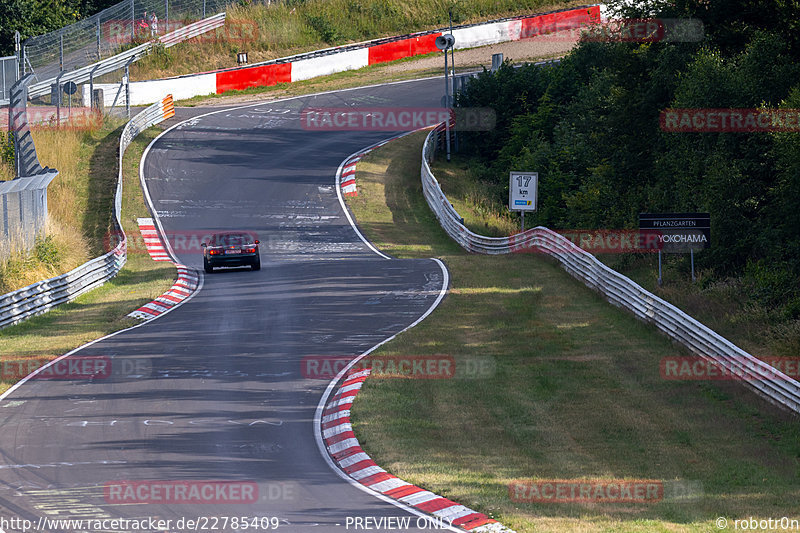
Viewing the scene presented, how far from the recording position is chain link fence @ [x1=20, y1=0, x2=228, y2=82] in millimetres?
53844

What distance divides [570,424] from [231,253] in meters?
17.7

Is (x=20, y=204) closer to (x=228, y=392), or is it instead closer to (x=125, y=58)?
(x=228, y=392)

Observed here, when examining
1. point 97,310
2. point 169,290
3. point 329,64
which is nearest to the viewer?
point 97,310

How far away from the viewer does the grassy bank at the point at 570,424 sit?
38.4 ft

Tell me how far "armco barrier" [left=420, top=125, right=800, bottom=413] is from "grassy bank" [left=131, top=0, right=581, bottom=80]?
25317 mm

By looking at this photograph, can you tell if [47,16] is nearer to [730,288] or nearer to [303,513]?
[730,288]

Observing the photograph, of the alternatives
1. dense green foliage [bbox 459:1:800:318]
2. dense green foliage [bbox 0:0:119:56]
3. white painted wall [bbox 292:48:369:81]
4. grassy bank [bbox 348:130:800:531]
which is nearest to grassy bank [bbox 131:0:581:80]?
white painted wall [bbox 292:48:369:81]

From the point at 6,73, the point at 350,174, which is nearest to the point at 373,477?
the point at 350,174

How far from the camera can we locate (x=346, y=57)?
65500 millimetres

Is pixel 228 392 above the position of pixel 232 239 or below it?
below

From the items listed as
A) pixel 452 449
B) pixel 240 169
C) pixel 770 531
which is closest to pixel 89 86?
pixel 240 169

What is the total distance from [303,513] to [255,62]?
2166 inches

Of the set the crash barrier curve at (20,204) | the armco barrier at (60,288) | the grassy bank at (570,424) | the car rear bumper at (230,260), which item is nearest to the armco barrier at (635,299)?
the grassy bank at (570,424)

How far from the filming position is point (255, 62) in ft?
207
